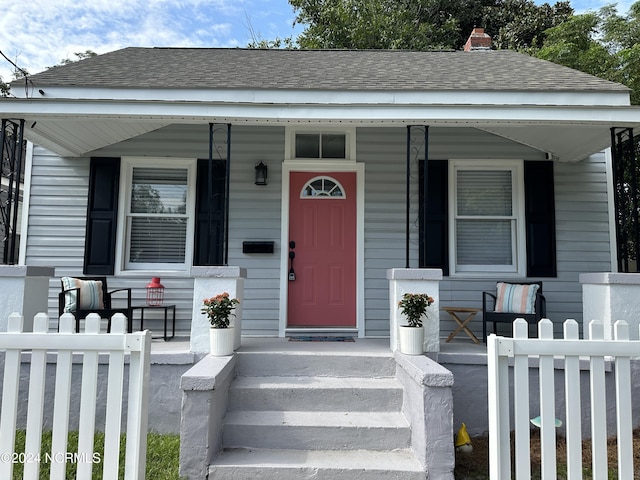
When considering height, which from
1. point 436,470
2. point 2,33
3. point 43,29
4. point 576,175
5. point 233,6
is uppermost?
point 233,6

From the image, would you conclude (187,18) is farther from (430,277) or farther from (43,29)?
(430,277)

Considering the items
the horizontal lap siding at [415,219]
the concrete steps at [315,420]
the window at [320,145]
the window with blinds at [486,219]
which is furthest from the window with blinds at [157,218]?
the window with blinds at [486,219]

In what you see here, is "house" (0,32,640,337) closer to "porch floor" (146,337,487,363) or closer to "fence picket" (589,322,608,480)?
"porch floor" (146,337,487,363)

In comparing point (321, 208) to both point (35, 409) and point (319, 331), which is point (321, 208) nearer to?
point (319, 331)

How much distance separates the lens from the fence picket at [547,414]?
1952mm

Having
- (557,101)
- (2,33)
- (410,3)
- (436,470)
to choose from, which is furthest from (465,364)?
(410,3)

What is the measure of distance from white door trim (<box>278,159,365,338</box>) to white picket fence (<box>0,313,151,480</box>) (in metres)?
3.12

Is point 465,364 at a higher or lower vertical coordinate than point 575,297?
lower

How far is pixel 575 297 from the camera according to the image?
16.9 ft

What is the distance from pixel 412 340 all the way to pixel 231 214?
276cm

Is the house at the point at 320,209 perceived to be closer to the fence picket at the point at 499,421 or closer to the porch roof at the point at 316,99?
the porch roof at the point at 316,99

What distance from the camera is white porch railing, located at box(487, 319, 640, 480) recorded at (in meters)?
1.94

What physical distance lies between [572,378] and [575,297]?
3.68 metres

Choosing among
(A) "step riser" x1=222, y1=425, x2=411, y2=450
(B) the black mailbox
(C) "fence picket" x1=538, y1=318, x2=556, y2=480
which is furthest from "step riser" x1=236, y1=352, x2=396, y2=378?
(C) "fence picket" x1=538, y1=318, x2=556, y2=480
